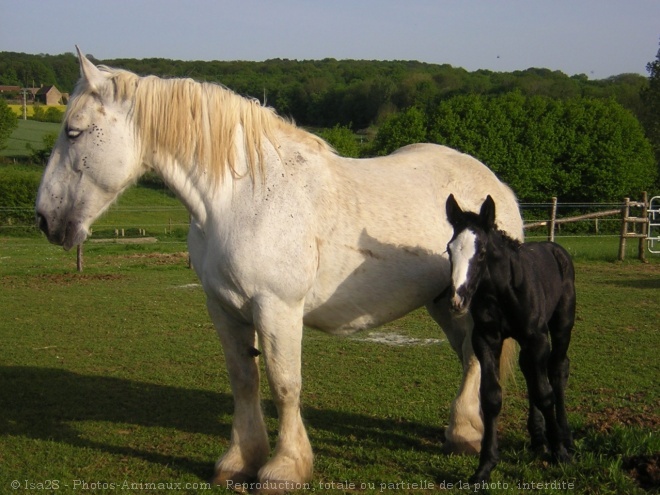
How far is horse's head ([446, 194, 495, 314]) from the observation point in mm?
3439

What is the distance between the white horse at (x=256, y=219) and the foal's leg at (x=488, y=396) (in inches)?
16.5

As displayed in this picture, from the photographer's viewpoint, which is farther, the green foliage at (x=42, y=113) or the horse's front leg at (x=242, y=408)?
the green foliage at (x=42, y=113)

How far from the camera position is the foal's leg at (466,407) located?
4445mm

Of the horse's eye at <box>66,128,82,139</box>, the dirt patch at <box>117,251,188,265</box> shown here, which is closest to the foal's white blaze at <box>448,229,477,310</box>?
the horse's eye at <box>66,128,82,139</box>

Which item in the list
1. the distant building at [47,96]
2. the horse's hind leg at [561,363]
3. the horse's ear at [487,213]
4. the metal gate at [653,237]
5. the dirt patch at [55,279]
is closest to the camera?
the horse's ear at [487,213]

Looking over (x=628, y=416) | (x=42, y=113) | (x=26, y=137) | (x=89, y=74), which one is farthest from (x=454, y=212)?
(x=42, y=113)

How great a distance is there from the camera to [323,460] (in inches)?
173

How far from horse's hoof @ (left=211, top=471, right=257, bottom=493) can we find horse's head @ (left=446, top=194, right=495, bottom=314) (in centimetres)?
169

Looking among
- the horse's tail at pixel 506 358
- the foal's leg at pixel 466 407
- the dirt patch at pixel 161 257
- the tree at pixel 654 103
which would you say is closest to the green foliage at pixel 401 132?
the tree at pixel 654 103

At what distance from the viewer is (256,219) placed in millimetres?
3738

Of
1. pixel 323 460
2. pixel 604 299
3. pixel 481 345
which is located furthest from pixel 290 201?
pixel 604 299

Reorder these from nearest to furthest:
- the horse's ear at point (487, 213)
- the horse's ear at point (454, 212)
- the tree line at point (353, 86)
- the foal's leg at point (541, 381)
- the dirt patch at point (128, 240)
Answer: the horse's ear at point (487, 213), the horse's ear at point (454, 212), the foal's leg at point (541, 381), the dirt patch at point (128, 240), the tree line at point (353, 86)

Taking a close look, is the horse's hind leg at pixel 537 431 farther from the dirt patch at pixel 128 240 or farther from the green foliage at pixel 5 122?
the green foliage at pixel 5 122

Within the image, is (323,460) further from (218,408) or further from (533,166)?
(533,166)
